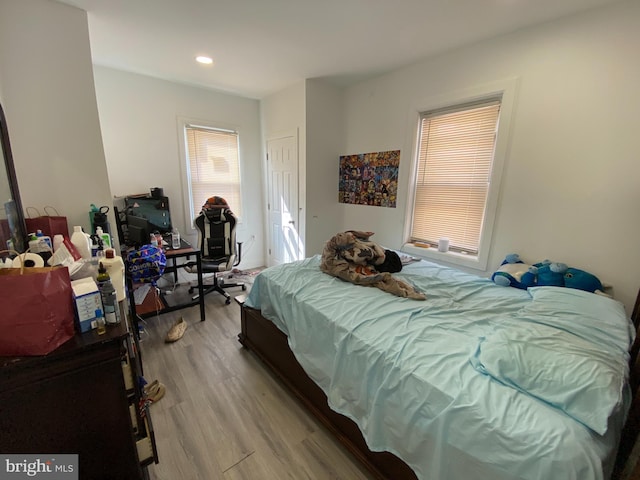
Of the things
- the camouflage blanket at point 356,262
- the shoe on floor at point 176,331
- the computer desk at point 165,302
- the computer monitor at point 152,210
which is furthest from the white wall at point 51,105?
the camouflage blanket at point 356,262

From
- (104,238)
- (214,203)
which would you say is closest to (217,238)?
(214,203)

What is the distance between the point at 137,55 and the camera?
2615mm

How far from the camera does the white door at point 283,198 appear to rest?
3604 millimetres

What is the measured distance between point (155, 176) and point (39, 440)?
305 centimetres

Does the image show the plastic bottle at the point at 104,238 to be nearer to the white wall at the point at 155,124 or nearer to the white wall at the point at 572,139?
the white wall at the point at 155,124

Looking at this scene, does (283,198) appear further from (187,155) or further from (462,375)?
(462,375)

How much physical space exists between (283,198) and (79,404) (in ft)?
10.4

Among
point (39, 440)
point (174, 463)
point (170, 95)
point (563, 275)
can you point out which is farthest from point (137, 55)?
point (563, 275)

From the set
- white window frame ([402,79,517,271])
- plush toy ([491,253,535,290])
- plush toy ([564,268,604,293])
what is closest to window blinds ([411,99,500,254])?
white window frame ([402,79,517,271])

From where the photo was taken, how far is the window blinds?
2.43 meters

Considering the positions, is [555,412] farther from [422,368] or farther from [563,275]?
[563,275]

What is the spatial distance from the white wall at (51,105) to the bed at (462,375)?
1.75 m

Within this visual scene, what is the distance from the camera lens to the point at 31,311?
0.83 meters

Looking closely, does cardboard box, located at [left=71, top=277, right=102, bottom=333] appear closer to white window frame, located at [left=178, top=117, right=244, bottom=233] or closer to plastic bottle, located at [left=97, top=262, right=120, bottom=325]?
plastic bottle, located at [left=97, top=262, right=120, bottom=325]
